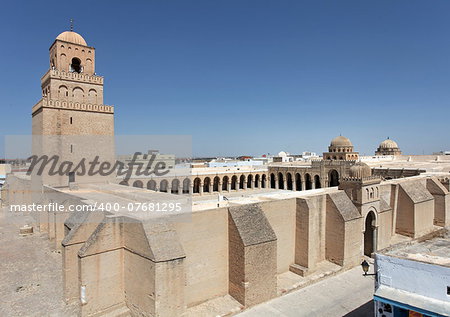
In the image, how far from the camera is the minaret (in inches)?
632

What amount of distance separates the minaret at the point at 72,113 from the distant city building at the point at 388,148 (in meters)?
39.3

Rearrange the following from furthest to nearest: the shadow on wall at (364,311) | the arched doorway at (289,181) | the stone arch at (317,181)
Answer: the arched doorway at (289,181)
the stone arch at (317,181)
the shadow on wall at (364,311)

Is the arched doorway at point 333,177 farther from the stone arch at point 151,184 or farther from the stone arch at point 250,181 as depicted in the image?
the stone arch at point 151,184

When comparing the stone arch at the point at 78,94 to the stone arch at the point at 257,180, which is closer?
the stone arch at the point at 78,94

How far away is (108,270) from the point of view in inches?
333

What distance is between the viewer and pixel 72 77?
56.2 feet

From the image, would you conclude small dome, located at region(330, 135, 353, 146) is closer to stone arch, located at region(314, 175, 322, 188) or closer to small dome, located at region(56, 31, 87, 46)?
stone arch, located at region(314, 175, 322, 188)

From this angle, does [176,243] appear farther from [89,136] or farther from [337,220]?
[89,136]

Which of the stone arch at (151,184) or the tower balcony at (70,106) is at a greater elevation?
the tower balcony at (70,106)

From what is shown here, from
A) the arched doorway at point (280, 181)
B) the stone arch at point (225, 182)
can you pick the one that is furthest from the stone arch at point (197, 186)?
the arched doorway at point (280, 181)

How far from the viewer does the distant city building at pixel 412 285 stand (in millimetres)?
5320

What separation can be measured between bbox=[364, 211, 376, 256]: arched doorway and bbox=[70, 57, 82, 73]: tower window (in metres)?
17.7

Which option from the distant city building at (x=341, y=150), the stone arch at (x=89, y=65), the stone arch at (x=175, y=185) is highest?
the stone arch at (x=89, y=65)

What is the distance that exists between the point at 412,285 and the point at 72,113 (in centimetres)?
1693
